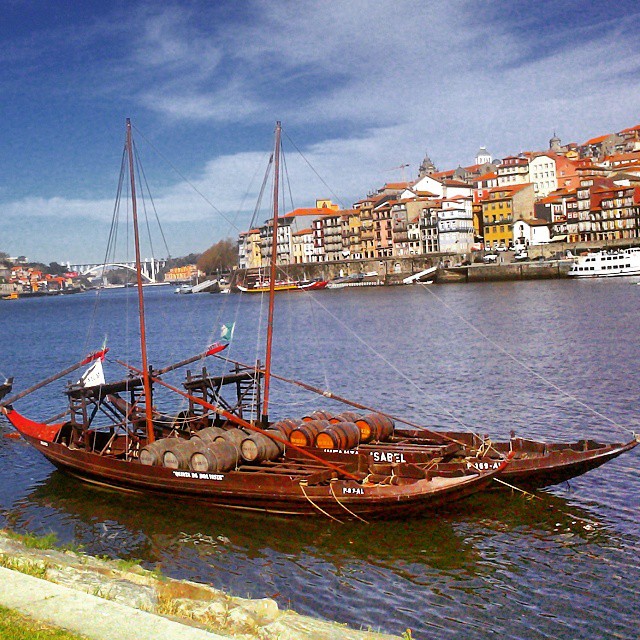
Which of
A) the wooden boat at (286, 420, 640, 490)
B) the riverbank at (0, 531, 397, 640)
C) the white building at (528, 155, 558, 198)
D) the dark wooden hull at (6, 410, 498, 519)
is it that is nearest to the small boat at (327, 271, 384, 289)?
the white building at (528, 155, 558, 198)

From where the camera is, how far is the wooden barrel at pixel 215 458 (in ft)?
79.6

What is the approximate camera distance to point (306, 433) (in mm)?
26250

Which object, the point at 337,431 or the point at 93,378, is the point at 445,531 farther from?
the point at 93,378

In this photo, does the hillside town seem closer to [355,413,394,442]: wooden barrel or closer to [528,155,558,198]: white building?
[528,155,558,198]: white building

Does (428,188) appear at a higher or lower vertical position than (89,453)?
higher

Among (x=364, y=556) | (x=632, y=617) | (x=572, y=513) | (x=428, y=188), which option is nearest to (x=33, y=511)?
(x=364, y=556)

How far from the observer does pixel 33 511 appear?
25766 mm

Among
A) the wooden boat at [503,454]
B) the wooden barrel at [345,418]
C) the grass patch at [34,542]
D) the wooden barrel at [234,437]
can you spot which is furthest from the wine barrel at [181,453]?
the wooden barrel at [345,418]

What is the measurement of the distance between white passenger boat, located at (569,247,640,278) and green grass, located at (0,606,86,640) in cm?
14373

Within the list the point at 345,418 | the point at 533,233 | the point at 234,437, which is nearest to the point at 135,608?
the point at 234,437

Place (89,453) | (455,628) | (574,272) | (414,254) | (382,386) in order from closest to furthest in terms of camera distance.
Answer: (455,628) → (89,453) → (382,386) → (574,272) → (414,254)

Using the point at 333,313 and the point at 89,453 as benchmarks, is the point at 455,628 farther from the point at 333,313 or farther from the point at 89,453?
the point at 333,313

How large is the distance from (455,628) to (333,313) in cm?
9677

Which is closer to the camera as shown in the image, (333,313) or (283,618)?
(283,618)
